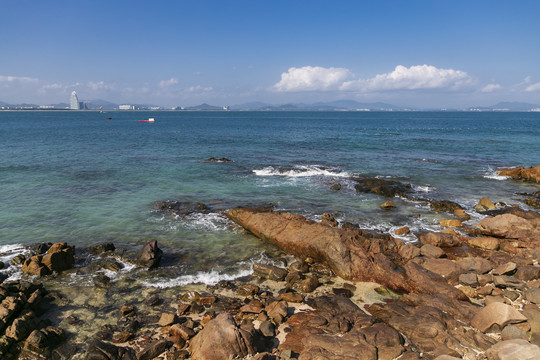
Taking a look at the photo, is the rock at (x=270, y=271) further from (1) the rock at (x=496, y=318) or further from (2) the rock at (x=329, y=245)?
(1) the rock at (x=496, y=318)

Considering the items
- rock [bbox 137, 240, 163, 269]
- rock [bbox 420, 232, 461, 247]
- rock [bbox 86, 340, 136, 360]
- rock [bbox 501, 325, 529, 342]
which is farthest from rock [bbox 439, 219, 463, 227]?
rock [bbox 86, 340, 136, 360]

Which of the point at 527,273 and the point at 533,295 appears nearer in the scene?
the point at 533,295

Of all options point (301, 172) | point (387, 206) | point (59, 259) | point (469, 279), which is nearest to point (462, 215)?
point (387, 206)

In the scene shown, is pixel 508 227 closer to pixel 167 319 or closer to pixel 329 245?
pixel 329 245

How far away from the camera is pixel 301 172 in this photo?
3944 centimetres

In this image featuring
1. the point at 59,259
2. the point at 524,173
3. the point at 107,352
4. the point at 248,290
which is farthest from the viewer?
the point at 524,173

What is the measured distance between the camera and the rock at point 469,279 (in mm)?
14578

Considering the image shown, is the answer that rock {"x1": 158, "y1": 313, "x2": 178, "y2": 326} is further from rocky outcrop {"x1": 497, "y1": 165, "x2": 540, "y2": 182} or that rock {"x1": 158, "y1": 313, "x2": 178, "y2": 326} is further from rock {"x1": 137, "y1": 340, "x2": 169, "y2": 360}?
rocky outcrop {"x1": 497, "y1": 165, "x2": 540, "y2": 182}


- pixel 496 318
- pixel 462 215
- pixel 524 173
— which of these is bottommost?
pixel 496 318

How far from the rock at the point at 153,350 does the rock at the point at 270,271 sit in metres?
6.06

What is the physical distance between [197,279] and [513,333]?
12.7m

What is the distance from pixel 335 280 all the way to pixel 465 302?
5.44 metres

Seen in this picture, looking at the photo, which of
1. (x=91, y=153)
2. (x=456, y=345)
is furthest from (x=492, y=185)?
(x=91, y=153)

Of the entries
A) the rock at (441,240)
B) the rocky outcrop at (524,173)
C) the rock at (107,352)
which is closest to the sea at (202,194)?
the rock at (441,240)
